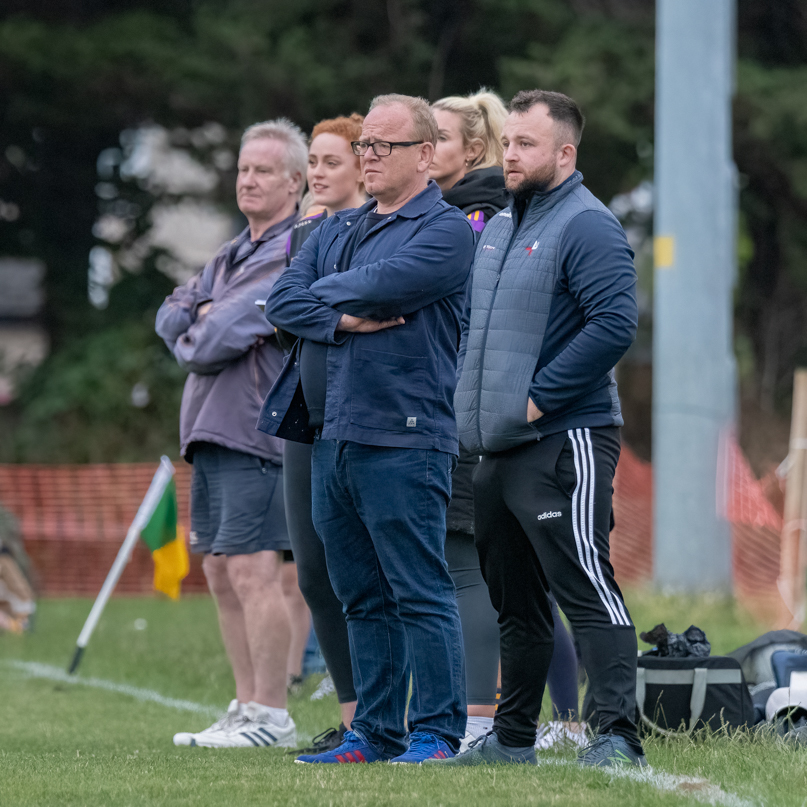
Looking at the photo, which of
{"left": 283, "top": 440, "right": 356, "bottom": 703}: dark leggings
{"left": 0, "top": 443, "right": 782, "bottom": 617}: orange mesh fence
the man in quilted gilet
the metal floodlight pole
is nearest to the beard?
the man in quilted gilet

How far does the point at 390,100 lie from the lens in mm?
4355

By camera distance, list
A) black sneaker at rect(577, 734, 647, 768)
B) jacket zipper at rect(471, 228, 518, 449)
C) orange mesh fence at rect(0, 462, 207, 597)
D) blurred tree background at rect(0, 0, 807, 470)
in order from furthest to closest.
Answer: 1. blurred tree background at rect(0, 0, 807, 470)
2. orange mesh fence at rect(0, 462, 207, 597)
3. jacket zipper at rect(471, 228, 518, 449)
4. black sneaker at rect(577, 734, 647, 768)

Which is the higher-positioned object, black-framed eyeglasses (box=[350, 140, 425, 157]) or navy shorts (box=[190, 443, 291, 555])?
black-framed eyeglasses (box=[350, 140, 425, 157])

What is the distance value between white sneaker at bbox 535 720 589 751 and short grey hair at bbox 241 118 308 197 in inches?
96.0

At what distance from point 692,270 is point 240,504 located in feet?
19.7

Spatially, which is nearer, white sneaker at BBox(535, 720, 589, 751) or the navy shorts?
white sneaker at BBox(535, 720, 589, 751)

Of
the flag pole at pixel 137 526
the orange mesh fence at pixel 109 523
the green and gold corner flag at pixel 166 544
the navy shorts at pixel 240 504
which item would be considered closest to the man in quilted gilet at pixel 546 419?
the navy shorts at pixel 240 504

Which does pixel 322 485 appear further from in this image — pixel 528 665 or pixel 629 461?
pixel 629 461

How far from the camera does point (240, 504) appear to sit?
5367mm

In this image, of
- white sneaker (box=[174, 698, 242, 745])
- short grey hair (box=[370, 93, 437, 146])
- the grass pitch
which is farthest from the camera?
white sneaker (box=[174, 698, 242, 745])

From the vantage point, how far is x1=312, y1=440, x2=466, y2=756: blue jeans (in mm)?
4145

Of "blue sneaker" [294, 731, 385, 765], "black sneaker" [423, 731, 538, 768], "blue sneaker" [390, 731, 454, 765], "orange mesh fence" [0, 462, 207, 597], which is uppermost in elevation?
"blue sneaker" [390, 731, 454, 765]

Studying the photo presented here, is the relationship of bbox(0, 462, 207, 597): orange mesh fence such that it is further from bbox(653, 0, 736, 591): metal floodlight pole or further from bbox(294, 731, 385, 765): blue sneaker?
bbox(294, 731, 385, 765): blue sneaker

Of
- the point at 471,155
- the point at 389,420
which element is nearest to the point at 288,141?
the point at 471,155
